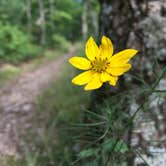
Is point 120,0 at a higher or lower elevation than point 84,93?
higher

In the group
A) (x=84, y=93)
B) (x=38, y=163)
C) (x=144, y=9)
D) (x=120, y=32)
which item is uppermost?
(x=144, y=9)

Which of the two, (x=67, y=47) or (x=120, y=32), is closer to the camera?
(x=120, y=32)

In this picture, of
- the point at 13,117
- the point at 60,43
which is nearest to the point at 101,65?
the point at 13,117

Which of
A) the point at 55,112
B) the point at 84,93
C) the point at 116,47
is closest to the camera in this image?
the point at 116,47

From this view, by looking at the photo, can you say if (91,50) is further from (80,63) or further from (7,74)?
(7,74)

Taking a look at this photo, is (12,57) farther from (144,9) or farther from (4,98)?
(144,9)

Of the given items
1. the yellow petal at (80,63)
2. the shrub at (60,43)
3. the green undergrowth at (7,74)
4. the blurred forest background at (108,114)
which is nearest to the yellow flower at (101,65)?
the yellow petal at (80,63)

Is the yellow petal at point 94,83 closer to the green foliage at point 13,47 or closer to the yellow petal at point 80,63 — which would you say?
the yellow petal at point 80,63

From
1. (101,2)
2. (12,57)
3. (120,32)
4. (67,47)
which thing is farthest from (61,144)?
(67,47)
